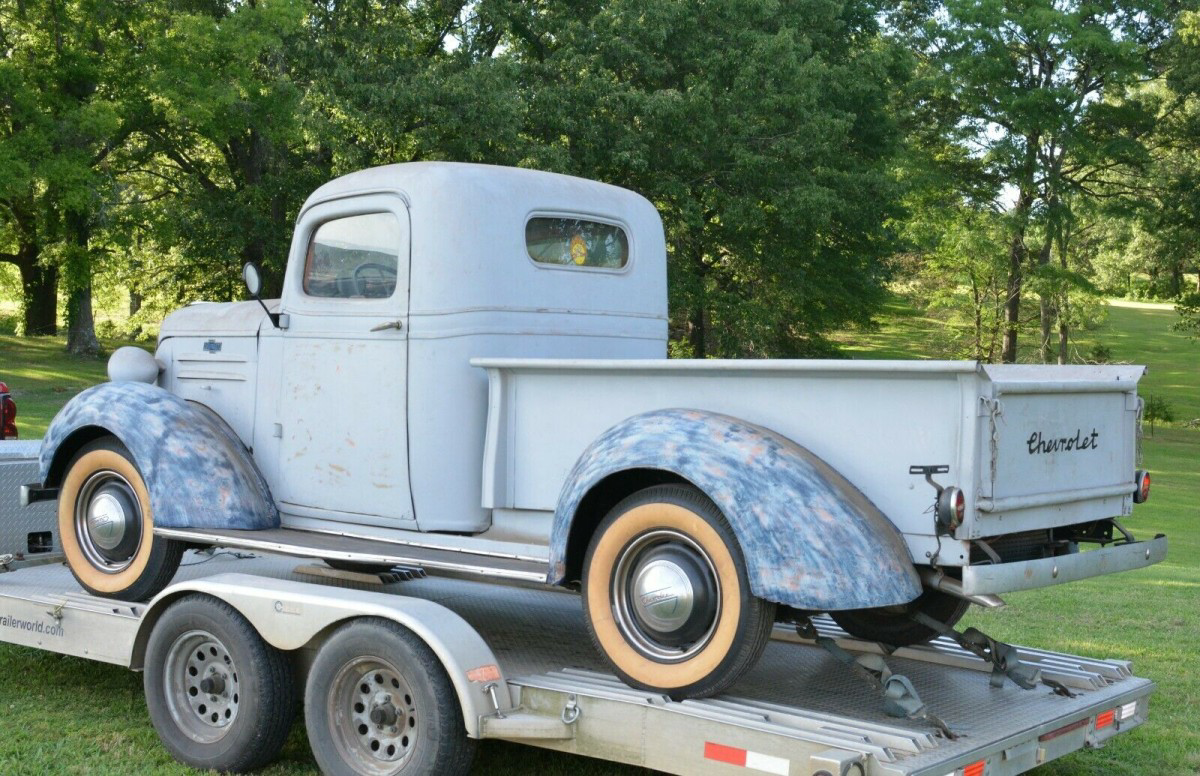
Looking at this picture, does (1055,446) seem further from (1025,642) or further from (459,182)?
(1025,642)

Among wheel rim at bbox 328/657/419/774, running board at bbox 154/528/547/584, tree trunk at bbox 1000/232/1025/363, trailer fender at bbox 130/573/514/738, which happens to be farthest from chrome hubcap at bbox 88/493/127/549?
tree trunk at bbox 1000/232/1025/363

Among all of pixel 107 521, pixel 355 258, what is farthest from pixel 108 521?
pixel 355 258

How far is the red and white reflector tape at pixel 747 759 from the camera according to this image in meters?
3.62

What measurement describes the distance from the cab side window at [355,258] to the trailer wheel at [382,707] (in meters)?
1.57

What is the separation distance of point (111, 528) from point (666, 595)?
2.87 metres

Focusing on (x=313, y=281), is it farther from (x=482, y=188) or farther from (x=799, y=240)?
(x=799, y=240)

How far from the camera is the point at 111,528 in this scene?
5.62 metres

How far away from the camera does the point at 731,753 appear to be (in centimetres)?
371

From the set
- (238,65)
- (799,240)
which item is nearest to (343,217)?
(238,65)

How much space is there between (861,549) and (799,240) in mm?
25160

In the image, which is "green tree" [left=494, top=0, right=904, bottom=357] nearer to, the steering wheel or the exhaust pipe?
the steering wheel

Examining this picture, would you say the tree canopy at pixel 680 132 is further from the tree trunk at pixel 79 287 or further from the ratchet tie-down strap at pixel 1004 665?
the ratchet tie-down strap at pixel 1004 665

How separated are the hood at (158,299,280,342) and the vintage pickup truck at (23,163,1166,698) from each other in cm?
2

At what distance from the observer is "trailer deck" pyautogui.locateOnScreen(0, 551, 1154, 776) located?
12.0 ft
